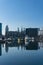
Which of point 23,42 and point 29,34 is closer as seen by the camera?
point 29,34

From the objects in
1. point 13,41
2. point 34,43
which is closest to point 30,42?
point 34,43

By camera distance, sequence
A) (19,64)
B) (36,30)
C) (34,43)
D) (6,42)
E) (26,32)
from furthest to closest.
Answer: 1. (6,42)
2. (34,43)
3. (26,32)
4. (36,30)
5. (19,64)

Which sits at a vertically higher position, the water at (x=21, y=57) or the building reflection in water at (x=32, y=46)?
the building reflection in water at (x=32, y=46)

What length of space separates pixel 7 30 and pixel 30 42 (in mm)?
1614

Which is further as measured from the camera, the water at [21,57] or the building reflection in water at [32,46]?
the building reflection in water at [32,46]

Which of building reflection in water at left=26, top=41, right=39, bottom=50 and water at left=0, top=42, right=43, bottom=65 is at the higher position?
building reflection in water at left=26, top=41, right=39, bottom=50

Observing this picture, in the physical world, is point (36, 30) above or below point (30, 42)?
above

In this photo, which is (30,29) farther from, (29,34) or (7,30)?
(7,30)

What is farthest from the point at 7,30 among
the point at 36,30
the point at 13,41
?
the point at 13,41

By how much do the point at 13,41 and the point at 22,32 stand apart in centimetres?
118

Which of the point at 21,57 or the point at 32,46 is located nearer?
the point at 21,57

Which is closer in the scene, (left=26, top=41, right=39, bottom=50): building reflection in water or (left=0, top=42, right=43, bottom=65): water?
(left=0, top=42, right=43, bottom=65): water

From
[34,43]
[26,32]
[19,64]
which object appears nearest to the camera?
[19,64]

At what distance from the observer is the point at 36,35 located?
185 inches
